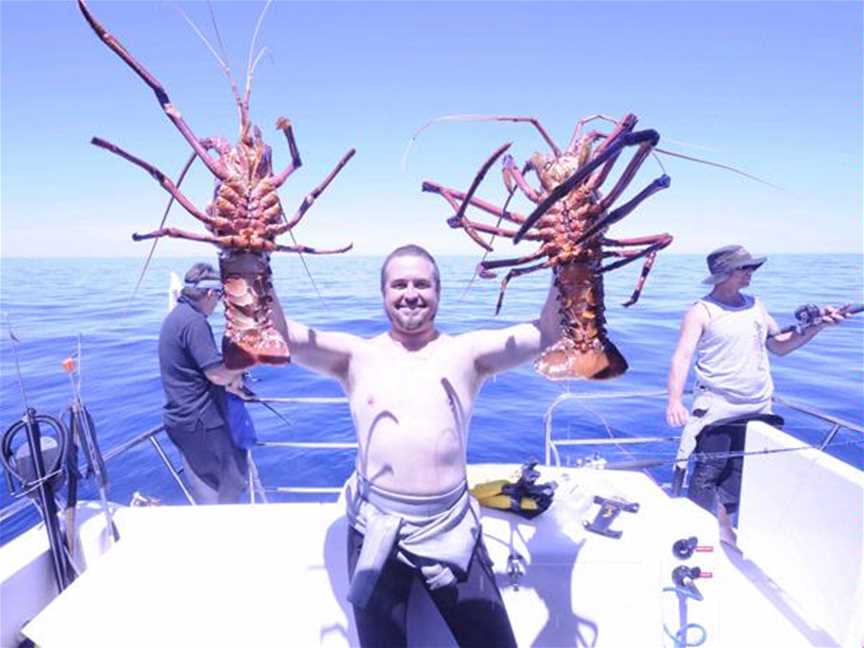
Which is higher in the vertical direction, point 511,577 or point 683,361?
point 683,361

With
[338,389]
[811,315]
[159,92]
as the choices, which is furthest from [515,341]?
[338,389]

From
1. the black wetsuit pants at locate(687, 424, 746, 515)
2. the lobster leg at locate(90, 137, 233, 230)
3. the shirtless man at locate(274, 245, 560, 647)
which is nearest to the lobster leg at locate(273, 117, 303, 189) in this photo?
the lobster leg at locate(90, 137, 233, 230)

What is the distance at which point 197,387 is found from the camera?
4008 millimetres

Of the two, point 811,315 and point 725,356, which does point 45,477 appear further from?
point 811,315

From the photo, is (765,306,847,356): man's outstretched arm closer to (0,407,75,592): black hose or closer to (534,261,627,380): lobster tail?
(534,261,627,380): lobster tail

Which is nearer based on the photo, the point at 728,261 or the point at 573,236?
the point at 573,236

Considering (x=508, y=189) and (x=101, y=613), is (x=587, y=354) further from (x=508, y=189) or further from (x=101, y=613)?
(x=101, y=613)

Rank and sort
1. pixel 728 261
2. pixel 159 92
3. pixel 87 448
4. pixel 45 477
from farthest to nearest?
1. pixel 728 261
2. pixel 87 448
3. pixel 45 477
4. pixel 159 92

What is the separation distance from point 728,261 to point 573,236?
234 centimetres

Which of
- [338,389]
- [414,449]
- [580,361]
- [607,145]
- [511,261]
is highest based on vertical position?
[607,145]

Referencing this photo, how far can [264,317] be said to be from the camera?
220 centimetres

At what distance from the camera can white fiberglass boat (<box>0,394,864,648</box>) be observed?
2586mm

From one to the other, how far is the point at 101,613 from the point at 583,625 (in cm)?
249

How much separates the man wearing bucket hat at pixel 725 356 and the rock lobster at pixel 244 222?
10.5ft
